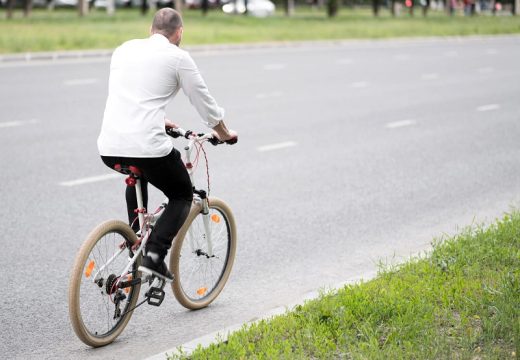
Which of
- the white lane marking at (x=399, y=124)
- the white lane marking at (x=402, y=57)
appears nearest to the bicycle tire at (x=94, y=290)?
the white lane marking at (x=399, y=124)

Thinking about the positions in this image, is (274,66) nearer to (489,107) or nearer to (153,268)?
(489,107)

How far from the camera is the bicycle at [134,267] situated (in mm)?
4746

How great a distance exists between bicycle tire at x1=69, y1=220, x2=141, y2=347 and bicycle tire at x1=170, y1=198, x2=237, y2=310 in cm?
36

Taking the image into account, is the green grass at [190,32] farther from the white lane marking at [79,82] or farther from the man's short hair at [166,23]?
the man's short hair at [166,23]

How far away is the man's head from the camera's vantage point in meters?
4.82

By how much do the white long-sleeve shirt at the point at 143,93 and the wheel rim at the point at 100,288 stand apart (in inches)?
20.1

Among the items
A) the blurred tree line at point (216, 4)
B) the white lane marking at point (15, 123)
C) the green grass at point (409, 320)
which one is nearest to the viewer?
the green grass at point (409, 320)

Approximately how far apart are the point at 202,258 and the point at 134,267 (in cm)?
76

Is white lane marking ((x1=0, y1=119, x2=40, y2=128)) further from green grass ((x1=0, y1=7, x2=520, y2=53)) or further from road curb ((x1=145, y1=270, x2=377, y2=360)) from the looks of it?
green grass ((x1=0, y1=7, x2=520, y2=53))

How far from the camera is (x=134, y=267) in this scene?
5031 mm

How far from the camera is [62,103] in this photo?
48.6ft

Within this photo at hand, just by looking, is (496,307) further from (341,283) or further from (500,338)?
(341,283)

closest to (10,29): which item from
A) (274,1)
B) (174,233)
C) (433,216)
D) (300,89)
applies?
(300,89)

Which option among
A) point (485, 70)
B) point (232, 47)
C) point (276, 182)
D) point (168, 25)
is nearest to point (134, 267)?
point (168, 25)
